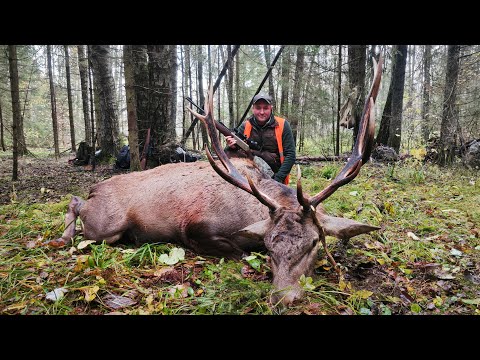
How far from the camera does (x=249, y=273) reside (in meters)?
3.40

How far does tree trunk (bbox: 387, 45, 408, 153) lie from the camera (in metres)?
10.8

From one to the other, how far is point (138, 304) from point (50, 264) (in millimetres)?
1386

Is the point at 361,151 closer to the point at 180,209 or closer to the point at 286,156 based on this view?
the point at 180,209

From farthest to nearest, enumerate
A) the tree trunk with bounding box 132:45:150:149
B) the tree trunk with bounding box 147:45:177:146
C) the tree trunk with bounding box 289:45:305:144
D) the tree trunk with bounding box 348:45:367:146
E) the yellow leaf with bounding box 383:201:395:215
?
the tree trunk with bounding box 289:45:305:144, the tree trunk with bounding box 348:45:367:146, the tree trunk with bounding box 132:45:150:149, the tree trunk with bounding box 147:45:177:146, the yellow leaf with bounding box 383:201:395:215

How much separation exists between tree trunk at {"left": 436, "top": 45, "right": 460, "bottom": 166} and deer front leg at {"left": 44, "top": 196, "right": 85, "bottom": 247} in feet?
30.2

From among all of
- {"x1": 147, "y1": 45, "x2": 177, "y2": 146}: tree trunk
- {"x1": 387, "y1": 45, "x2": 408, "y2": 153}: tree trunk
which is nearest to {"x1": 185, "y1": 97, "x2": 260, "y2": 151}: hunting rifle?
{"x1": 147, "y1": 45, "x2": 177, "y2": 146}: tree trunk

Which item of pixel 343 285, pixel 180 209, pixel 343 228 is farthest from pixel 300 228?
pixel 180 209

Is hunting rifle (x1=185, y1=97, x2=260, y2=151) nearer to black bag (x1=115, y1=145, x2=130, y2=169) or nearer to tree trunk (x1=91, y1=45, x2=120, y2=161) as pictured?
black bag (x1=115, y1=145, x2=130, y2=169)

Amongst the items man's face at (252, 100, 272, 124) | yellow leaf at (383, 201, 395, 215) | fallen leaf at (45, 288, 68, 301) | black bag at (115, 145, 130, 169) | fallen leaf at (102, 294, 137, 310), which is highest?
man's face at (252, 100, 272, 124)

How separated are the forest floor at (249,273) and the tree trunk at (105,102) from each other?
575 cm

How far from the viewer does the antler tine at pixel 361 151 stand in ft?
10.2

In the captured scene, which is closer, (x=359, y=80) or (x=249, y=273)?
(x=249, y=273)

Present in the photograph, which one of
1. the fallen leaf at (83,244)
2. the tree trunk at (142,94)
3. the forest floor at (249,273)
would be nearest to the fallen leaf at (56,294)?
the forest floor at (249,273)

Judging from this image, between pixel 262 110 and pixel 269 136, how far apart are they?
51cm
